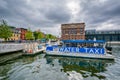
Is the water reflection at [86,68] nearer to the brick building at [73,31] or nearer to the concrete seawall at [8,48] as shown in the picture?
the concrete seawall at [8,48]

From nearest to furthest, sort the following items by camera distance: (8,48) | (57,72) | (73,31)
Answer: (57,72), (8,48), (73,31)

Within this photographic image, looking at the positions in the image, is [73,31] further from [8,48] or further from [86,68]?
[86,68]

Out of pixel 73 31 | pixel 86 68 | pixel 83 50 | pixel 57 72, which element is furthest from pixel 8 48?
pixel 73 31

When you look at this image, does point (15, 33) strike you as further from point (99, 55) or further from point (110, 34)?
point (110, 34)

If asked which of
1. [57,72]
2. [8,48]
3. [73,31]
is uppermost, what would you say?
[73,31]

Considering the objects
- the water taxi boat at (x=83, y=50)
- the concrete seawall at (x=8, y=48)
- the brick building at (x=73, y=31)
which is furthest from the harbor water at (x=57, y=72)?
the brick building at (x=73, y=31)

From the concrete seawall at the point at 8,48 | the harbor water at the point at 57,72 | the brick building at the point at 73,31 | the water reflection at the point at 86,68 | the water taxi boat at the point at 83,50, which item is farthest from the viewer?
the brick building at the point at 73,31

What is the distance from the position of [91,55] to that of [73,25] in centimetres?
6483

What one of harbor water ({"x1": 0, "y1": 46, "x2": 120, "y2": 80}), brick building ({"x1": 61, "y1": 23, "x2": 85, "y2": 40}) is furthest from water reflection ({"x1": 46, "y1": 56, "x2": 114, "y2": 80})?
brick building ({"x1": 61, "y1": 23, "x2": 85, "y2": 40})

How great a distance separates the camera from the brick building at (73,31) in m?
81.2

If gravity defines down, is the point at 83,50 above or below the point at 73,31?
below

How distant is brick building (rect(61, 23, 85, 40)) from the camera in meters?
81.2

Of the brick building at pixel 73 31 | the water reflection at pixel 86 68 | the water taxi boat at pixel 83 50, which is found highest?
the brick building at pixel 73 31

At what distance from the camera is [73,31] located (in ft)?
272
